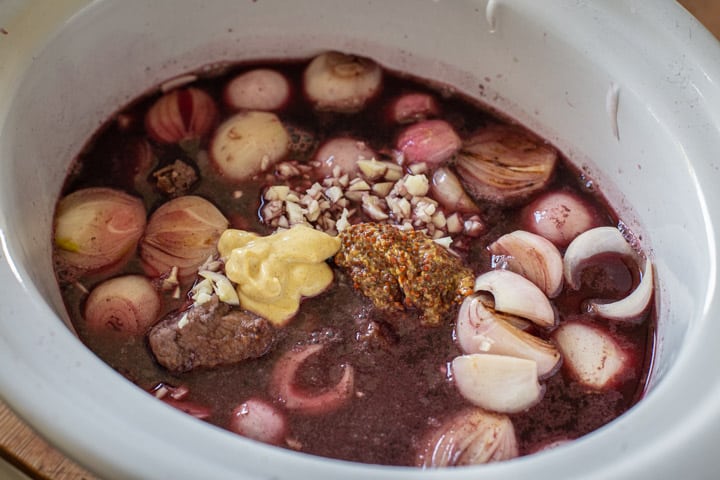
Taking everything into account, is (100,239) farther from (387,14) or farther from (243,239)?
(387,14)

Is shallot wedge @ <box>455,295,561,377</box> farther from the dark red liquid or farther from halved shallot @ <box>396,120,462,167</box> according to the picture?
halved shallot @ <box>396,120,462,167</box>

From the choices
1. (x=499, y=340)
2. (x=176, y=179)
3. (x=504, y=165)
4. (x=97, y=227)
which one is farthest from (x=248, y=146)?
(x=499, y=340)

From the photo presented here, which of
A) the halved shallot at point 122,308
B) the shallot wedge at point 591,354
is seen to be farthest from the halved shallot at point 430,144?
the halved shallot at point 122,308

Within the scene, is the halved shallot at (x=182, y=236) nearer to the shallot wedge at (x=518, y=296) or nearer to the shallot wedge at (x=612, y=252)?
the shallot wedge at (x=518, y=296)

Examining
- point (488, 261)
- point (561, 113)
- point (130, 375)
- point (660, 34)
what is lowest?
point (130, 375)

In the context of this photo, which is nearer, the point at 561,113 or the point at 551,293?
the point at 551,293

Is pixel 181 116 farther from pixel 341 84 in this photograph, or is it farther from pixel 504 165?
pixel 504 165

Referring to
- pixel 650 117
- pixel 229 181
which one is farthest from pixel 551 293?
pixel 229 181
